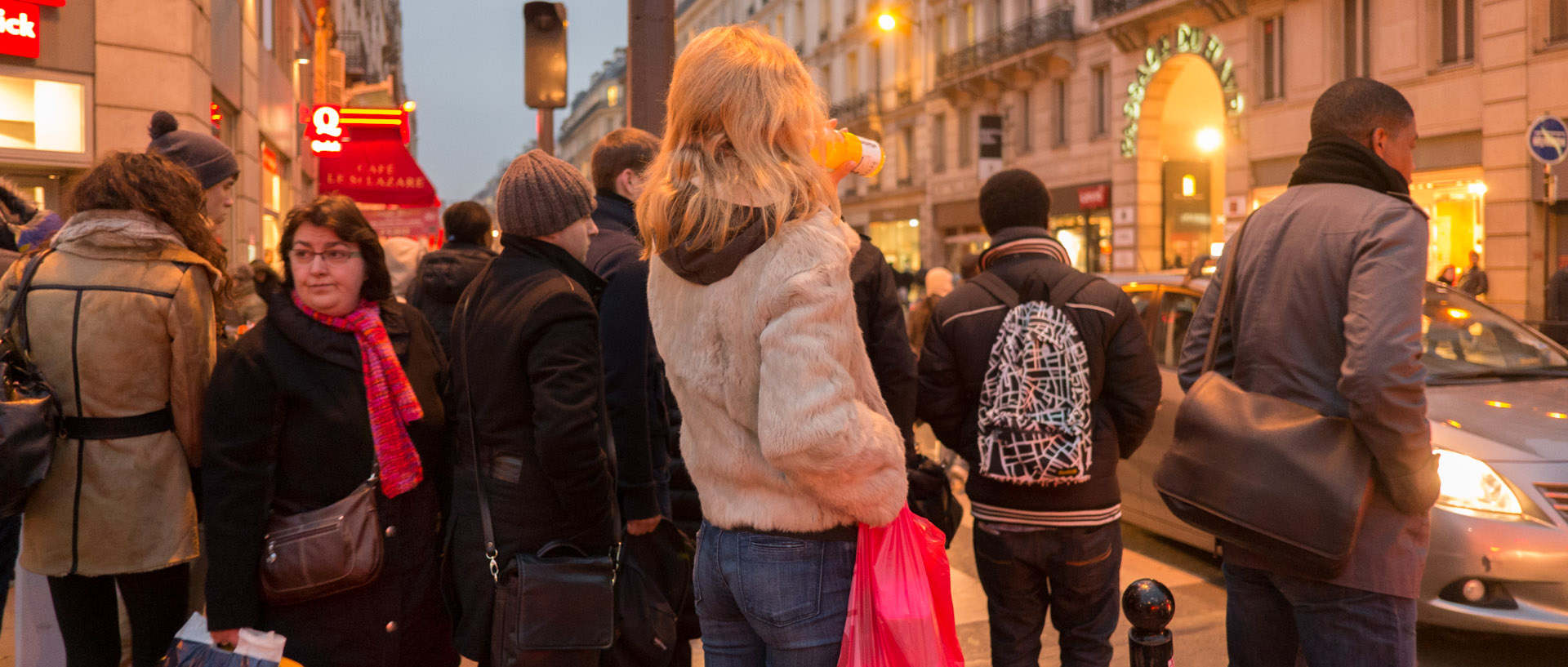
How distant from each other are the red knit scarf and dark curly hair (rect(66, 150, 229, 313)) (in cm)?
59

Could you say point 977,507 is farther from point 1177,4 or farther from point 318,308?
point 1177,4

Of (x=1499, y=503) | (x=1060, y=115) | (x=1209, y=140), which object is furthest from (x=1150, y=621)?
(x=1060, y=115)

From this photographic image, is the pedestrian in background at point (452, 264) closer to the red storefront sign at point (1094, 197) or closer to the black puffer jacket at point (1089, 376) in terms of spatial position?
the black puffer jacket at point (1089, 376)

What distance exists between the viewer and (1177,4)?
24.0m

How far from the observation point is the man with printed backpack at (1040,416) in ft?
10.7

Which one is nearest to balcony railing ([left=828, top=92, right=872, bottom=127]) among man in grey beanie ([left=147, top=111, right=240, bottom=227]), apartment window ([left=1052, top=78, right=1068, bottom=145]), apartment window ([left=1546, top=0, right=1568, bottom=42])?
apartment window ([left=1052, top=78, right=1068, bottom=145])

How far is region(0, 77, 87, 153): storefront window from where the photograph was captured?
8250 mm

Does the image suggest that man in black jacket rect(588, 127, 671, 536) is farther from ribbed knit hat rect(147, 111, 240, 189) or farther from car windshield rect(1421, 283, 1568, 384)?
car windshield rect(1421, 283, 1568, 384)

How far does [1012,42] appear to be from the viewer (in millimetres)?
31359

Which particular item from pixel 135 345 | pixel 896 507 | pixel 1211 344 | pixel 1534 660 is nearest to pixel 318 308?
pixel 135 345

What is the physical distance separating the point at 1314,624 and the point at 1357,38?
70.4 feet

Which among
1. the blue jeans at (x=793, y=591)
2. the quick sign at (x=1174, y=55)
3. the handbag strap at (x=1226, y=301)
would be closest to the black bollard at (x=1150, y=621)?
the handbag strap at (x=1226, y=301)

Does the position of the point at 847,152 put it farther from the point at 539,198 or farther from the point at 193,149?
the point at 193,149

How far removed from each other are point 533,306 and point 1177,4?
80.3 feet
